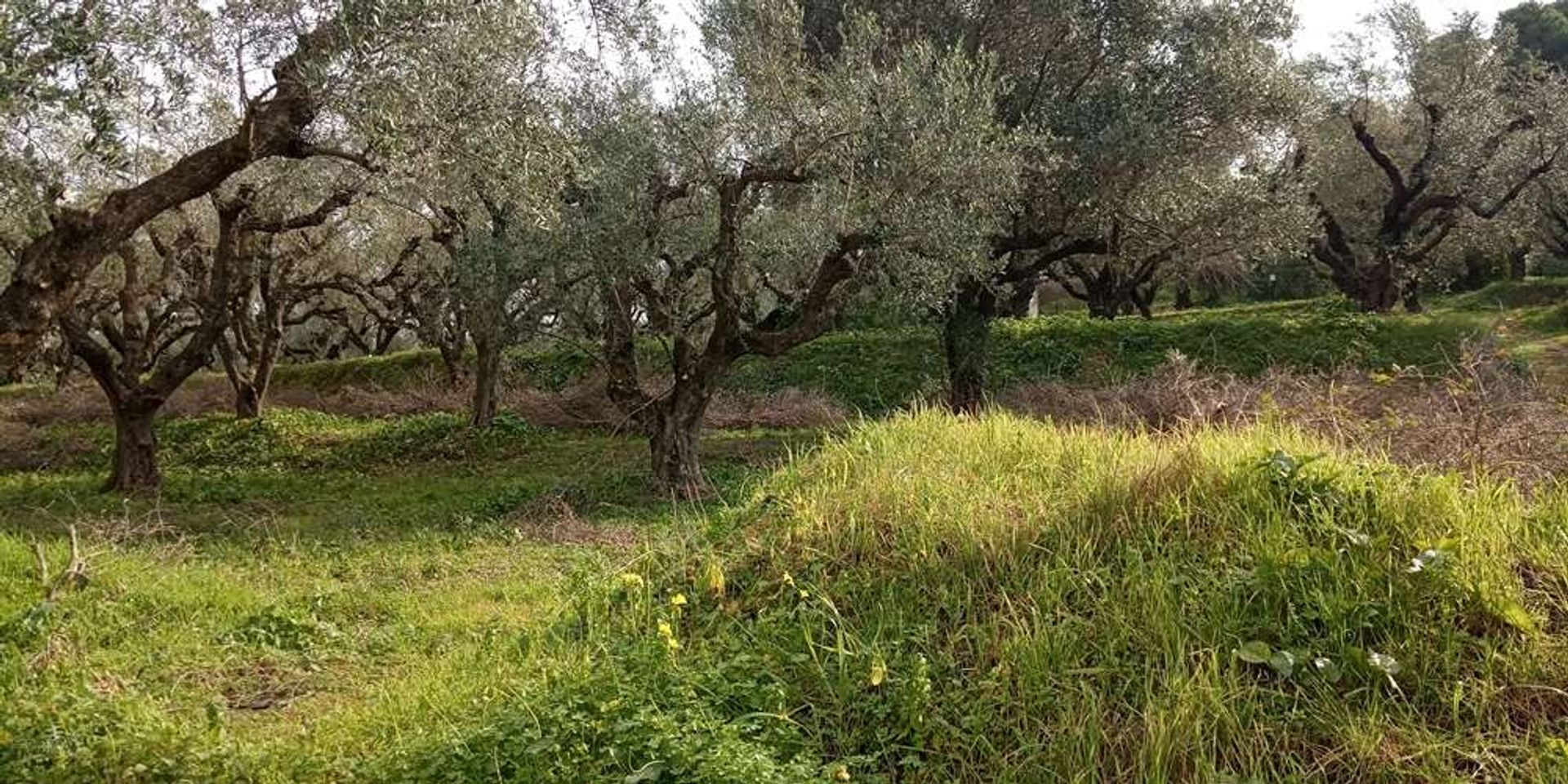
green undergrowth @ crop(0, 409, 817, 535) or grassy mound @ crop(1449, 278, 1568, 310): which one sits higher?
grassy mound @ crop(1449, 278, 1568, 310)

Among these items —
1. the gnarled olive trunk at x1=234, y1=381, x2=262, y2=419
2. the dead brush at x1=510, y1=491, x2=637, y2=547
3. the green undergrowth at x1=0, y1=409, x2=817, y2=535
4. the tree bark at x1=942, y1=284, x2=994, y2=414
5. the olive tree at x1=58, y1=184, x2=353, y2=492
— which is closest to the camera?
the dead brush at x1=510, y1=491, x2=637, y2=547

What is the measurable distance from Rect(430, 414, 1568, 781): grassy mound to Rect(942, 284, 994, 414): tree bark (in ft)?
35.2

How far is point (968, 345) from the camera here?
1616 cm

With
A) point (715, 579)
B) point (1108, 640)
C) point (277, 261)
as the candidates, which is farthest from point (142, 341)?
point (1108, 640)

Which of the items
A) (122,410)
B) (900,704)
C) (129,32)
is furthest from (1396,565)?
(122,410)

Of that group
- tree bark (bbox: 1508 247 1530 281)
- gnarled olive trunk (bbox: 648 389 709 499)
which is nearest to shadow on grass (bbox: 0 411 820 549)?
gnarled olive trunk (bbox: 648 389 709 499)

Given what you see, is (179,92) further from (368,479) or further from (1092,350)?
(1092,350)

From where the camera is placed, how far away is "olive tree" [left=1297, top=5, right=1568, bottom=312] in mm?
21609

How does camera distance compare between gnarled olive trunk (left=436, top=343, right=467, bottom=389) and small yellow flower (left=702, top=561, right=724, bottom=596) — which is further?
gnarled olive trunk (left=436, top=343, right=467, bottom=389)

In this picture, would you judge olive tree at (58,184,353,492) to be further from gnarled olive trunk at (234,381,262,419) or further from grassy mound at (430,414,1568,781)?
grassy mound at (430,414,1568,781)

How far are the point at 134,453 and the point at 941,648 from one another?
13.4m

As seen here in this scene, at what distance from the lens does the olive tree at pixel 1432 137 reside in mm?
21609

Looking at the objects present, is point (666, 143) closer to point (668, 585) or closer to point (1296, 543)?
point (668, 585)

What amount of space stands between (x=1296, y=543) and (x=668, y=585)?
3132 millimetres
